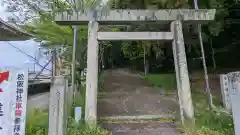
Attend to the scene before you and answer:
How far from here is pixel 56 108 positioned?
4844 millimetres

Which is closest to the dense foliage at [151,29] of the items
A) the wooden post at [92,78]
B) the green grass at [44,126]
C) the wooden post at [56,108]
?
the wooden post at [92,78]

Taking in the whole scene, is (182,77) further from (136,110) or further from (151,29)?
(151,29)

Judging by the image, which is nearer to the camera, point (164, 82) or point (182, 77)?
point (182, 77)

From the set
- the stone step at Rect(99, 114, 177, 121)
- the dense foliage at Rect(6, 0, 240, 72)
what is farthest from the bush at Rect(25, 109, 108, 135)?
the dense foliage at Rect(6, 0, 240, 72)

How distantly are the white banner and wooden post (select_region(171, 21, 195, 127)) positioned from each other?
14.4 feet

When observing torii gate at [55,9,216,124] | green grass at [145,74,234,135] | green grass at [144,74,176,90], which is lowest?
green grass at [145,74,234,135]

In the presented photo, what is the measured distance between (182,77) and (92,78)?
2.53 metres

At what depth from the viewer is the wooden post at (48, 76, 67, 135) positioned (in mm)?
4801

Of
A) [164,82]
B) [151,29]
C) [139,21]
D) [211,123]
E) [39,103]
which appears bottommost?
[211,123]

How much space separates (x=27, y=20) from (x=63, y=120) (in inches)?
421

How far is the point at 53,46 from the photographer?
11711 mm

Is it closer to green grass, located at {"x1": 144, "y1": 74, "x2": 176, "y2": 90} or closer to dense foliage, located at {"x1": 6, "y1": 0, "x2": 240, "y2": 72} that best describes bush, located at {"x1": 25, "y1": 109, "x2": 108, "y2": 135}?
dense foliage, located at {"x1": 6, "y1": 0, "x2": 240, "y2": 72}

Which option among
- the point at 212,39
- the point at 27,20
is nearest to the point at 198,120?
the point at 212,39

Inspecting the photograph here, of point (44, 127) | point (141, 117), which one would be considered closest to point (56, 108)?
point (44, 127)
